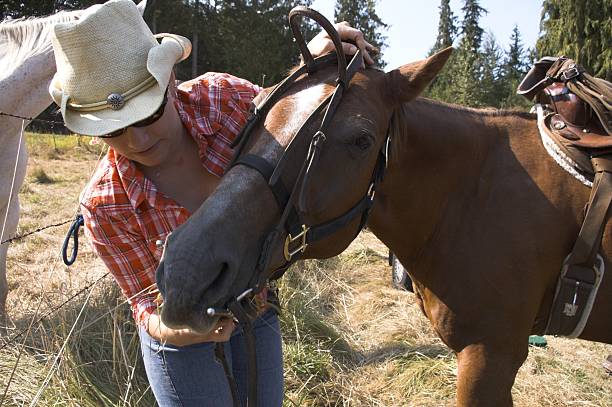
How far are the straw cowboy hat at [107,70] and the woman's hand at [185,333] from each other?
2.37ft

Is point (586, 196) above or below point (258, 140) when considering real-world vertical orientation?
below

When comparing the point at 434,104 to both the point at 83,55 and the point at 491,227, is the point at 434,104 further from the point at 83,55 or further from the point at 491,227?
the point at 83,55

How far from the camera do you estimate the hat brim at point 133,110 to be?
155 cm

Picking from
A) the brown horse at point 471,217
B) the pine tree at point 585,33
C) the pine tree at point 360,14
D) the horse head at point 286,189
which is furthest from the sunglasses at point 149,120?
the pine tree at point 360,14

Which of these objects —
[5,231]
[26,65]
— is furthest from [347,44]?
[5,231]

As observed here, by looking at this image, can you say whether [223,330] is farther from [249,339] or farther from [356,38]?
[356,38]

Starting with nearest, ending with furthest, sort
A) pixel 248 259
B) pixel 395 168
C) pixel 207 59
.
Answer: pixel 248 259 < pixel 395 168 < pixel 207 59

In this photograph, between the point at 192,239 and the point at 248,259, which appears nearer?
the point at 192,239

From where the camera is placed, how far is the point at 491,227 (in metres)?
2.08

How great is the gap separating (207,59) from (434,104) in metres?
35.4

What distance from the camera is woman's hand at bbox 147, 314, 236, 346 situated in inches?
63.9

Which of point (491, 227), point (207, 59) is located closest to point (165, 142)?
point (491, 227)

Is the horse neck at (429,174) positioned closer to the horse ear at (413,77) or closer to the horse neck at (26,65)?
the horse ear at (413,77)

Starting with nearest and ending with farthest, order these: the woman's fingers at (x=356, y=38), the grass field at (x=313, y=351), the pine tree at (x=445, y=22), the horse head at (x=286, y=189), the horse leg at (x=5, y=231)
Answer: the horse head at (x=286, y=189) < the woman's fingers at (x=356, y=38) < the grass field at (x=313, y=351) < the horse leg at (x=5, y=231) < the pine tree at (x=445, y=22)
